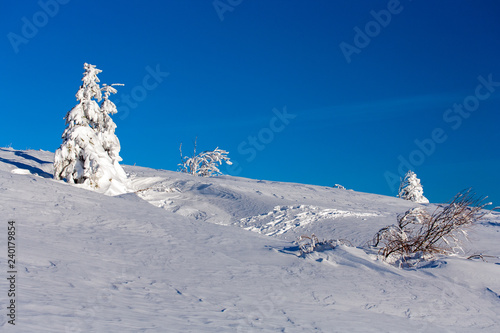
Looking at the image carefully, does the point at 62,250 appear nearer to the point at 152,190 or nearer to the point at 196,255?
the point at 196,255

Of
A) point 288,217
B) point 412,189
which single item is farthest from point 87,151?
point 412,189

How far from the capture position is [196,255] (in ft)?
20.0

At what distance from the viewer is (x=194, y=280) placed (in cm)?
502

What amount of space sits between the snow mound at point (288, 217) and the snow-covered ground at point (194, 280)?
11.1ft

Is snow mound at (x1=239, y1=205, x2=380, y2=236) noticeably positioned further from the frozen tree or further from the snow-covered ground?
the frozen tree

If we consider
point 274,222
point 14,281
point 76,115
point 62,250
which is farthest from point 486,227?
point 76,115

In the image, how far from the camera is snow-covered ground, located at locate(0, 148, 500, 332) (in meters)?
3.67

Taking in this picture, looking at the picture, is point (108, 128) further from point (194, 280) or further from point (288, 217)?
point (194, 280)

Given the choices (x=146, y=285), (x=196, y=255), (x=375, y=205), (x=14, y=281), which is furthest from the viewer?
(x=375, y=205)

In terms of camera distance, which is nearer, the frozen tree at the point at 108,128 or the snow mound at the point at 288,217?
the snow mound at the point at 288,217

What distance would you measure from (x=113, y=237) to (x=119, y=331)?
3.43 meters

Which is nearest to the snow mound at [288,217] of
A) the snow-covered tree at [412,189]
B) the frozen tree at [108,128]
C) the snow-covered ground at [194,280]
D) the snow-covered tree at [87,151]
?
the snow-covered ground at [194,280]

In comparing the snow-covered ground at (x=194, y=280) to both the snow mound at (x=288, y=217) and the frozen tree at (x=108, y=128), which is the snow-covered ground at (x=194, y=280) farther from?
the frozen tree at (x=108, y=128)

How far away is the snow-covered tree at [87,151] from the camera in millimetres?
13617
